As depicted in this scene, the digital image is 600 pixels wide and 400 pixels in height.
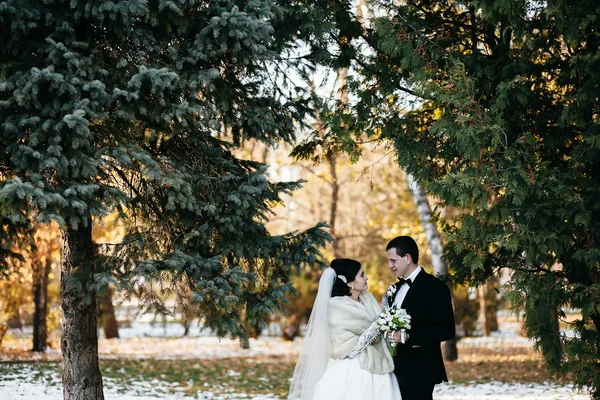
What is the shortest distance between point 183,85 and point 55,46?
1.28 meters

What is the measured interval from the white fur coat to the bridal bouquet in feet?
1.19

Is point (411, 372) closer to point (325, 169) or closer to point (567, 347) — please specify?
point (567, 347)

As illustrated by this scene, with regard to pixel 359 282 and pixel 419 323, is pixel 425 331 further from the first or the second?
pixel 359 282

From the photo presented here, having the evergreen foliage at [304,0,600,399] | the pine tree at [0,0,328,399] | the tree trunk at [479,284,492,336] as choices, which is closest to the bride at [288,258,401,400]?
the pine tree at [0,0,328,399]

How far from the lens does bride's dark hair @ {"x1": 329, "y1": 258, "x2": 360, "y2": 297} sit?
6426 mm

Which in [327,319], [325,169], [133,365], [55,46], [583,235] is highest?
[325,169]

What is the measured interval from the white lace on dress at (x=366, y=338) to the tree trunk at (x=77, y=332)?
11.3 feet

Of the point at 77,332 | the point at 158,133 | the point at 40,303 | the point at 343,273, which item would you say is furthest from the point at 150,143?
the point at 40,303

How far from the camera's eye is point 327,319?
21.4 ft

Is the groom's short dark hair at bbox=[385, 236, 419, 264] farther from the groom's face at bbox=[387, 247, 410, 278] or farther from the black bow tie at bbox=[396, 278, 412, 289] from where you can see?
the black bow tie at bbox=[396, 278, 412, 289]

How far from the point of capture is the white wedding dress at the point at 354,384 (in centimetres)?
627

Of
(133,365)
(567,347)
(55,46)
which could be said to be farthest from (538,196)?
(133,365)

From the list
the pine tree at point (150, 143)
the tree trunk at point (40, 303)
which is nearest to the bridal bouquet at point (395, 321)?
the pine tree at point (150, 143)

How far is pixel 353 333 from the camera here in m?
6.36
